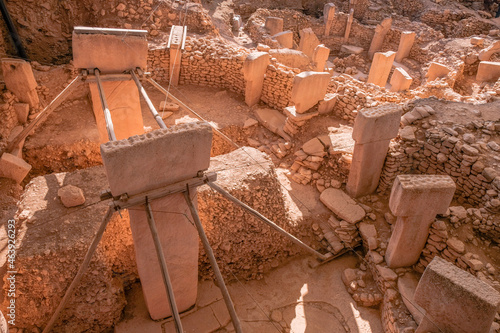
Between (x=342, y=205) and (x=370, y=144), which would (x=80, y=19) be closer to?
(x=370, y=144)

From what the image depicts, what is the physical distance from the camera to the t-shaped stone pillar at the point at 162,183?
3164mm

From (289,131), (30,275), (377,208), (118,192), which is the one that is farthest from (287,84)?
(30,275)

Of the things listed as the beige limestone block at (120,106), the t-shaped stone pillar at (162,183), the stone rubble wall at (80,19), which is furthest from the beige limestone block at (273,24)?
the t-shaped stone pillar at (162,183)

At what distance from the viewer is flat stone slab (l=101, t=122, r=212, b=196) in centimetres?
311

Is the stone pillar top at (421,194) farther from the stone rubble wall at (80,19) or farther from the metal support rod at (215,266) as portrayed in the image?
the stone rubble wall at (80,19)

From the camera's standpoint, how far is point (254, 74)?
8070 mm

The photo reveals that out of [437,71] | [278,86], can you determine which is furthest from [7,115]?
[437,71]

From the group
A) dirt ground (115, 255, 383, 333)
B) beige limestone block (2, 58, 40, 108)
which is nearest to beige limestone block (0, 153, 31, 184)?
beige limestone block (2, 58, 40, 108)

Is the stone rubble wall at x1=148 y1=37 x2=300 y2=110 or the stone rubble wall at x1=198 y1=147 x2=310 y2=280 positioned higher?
the stone rubble wall at x1=148 y1=37 x2=300 y2=110

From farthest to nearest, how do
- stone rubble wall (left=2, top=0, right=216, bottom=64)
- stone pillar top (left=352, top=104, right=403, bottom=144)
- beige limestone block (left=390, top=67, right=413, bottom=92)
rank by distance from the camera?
beige limestone block (left=390, top=67, right=413, bottom=92)
stone rubble wall (left=2, top=0, right=216, bottom=64)
stone pillar top (left=352, top=104, right=403, bottom=144)

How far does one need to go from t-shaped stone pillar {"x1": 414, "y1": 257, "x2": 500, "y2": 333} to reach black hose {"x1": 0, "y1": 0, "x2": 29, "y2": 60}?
9.99 metres

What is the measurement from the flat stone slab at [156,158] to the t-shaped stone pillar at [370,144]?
3.18 m

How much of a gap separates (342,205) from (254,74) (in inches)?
152

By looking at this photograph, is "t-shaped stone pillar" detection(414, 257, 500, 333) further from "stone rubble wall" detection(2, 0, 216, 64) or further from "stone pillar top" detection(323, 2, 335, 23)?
"stone pillar top" detection(323, 2, 335, 23)
